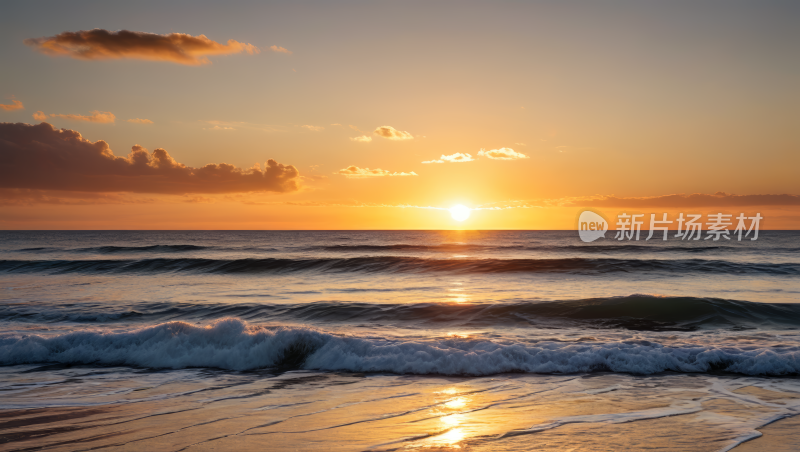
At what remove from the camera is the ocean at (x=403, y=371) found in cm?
468

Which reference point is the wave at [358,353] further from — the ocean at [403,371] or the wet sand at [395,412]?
the wet sand at [395,412]

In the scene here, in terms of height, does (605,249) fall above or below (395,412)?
above

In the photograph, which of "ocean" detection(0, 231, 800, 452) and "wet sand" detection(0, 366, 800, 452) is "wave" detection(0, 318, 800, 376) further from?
"wet sand" detection(0, 366, 800, 452)

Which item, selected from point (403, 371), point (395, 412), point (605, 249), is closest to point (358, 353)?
point (403, 371)

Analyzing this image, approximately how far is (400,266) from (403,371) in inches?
736

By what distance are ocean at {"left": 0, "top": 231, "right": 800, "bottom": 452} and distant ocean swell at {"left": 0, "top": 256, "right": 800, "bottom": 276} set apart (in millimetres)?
7057

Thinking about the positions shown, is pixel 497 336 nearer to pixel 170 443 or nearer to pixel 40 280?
pixel 170 443

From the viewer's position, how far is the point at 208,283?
65.7 feet

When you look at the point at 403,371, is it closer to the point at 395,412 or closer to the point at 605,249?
the point at 395,412

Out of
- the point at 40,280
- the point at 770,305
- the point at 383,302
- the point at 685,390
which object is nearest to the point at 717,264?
the point at 770,305

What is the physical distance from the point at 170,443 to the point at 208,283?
663 inches

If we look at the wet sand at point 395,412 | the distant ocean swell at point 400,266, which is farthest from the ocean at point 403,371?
the distant ocean swell at point 400,266

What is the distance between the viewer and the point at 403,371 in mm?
7562

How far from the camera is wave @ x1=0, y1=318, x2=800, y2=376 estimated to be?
24.7ft
